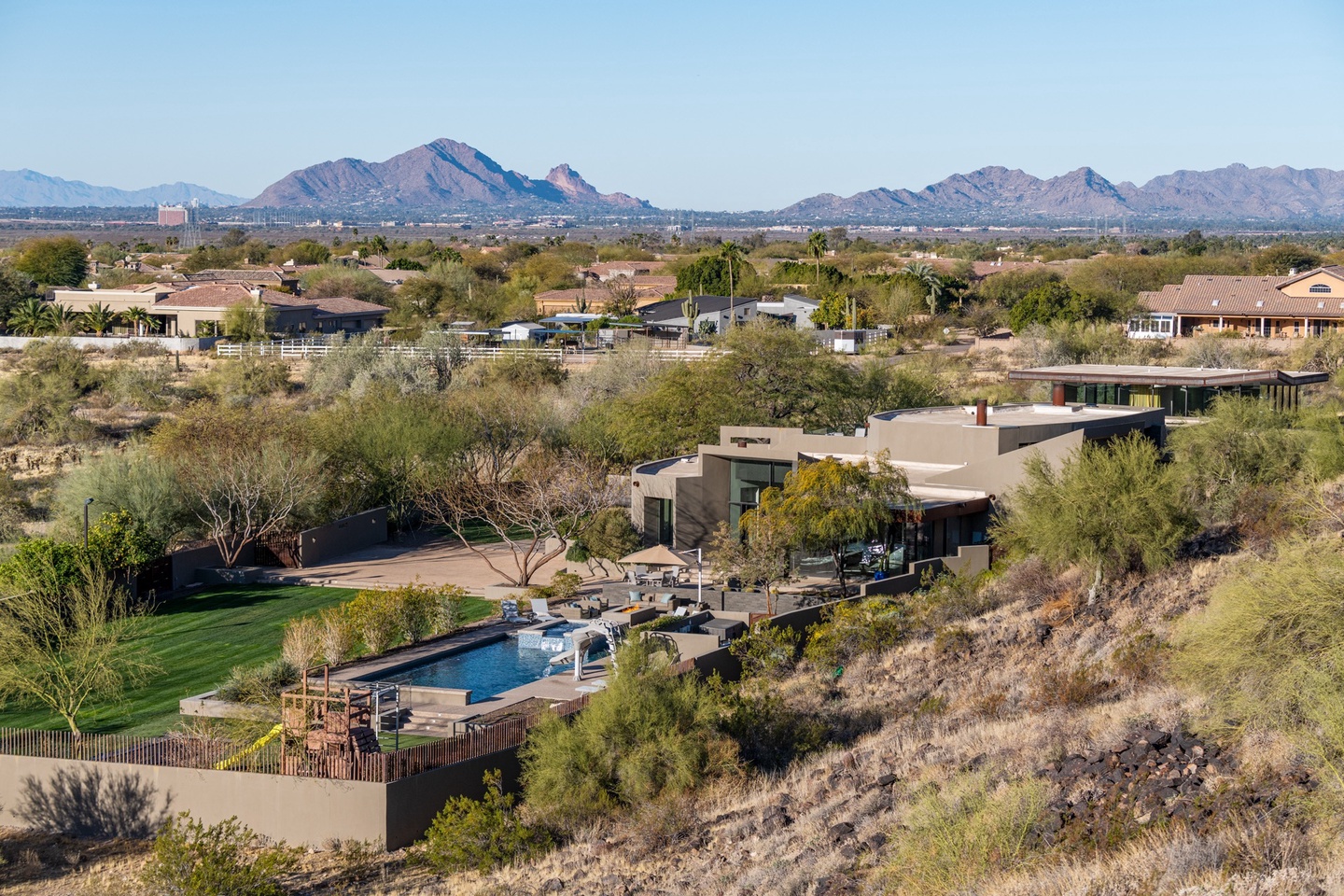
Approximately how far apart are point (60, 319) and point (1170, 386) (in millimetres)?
60390

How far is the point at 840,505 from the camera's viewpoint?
1148 inches

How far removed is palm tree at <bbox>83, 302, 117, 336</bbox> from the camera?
79438 mm

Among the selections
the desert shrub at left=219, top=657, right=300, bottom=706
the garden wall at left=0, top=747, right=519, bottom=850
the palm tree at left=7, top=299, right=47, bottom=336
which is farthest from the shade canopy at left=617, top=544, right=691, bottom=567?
the palm tree at left=7, top=299, right=47, bottom=336

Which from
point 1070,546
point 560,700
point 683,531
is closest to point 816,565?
point 683,531

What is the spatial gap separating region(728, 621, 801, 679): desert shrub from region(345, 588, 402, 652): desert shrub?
6130 mm

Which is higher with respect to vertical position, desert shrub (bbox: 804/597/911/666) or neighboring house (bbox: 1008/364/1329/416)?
neighboring house (bbox: 1008/364/1329/416)

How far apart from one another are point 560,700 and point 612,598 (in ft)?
25.9

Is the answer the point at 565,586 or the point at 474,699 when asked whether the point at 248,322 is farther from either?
the point at 474,699

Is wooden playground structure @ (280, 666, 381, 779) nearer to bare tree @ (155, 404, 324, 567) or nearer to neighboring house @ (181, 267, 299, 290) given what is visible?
bare tree @ (155, 404, 324, 567)

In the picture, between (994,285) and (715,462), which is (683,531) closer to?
(715,462)

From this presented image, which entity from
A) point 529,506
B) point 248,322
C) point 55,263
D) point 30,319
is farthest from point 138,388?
point 55,263

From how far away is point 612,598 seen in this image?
1198 inches

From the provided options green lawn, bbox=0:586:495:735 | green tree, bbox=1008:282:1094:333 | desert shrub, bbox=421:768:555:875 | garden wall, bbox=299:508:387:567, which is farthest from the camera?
green tree, bbox=1008:282:1094:333

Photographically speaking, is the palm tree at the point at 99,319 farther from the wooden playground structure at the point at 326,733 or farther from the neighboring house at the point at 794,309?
the wooden playground structure at the point at 326,733
